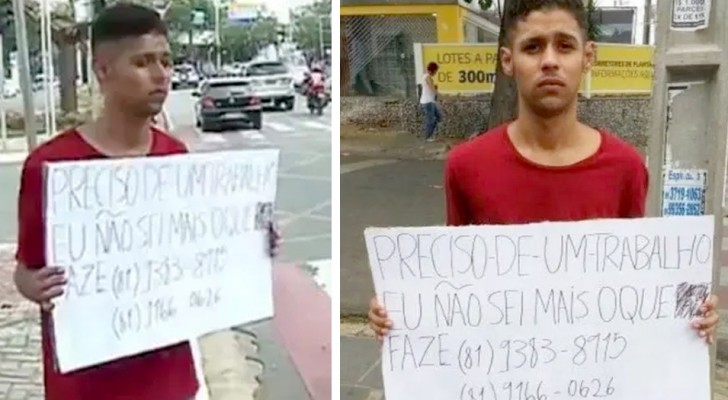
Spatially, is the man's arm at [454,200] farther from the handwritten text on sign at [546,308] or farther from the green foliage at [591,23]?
the green foliage at [591,23]

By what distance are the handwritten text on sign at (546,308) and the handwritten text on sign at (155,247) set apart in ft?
1.18

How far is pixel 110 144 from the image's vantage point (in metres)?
2.22

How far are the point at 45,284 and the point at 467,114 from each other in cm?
942

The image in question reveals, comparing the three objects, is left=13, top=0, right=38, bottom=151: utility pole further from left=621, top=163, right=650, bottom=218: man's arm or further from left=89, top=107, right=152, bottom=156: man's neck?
left=621, top=163, right=650, bottom=218: man's arm

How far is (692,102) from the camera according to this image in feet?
9.84

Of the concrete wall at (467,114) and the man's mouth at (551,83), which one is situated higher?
the man's mouth at (551,83)

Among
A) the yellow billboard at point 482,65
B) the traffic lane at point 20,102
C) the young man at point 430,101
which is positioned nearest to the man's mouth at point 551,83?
the traffic lane at point 20,102

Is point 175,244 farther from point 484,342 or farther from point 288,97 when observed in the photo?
point 484,342

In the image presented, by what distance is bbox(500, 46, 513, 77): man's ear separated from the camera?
2.29 metres

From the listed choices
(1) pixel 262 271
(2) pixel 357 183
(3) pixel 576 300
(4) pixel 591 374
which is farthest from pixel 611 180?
(2) pixel 357 183

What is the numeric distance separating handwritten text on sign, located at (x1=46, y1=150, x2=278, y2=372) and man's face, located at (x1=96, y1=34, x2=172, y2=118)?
0.13m

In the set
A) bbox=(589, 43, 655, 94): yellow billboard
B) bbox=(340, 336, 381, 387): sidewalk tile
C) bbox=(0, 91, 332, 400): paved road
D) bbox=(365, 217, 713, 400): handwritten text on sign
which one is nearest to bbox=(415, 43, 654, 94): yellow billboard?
bbox=(589, 43, 655, 94): yellow billboard

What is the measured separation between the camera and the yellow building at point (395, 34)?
15328mm

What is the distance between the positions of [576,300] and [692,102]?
3.37 ft
